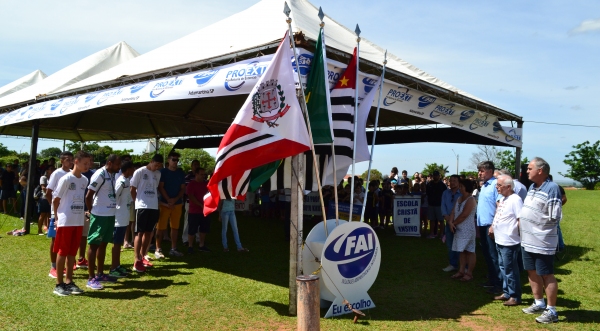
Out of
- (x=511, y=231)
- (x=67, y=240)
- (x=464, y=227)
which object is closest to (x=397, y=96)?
(x=464, y=227)

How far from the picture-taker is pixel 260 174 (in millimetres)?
6191

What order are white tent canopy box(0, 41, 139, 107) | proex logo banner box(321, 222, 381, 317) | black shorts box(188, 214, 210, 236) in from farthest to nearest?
white tent canopy box(0, 41, 139, 107) < black shorts box(188, 214, 210, 236) < proex logo banner box(321, 222, 381, 317)

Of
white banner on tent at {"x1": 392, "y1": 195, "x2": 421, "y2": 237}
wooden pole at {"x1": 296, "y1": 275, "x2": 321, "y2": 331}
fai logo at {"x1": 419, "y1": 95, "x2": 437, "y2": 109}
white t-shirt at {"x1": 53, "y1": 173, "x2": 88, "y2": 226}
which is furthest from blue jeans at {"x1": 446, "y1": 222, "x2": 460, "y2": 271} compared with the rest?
white t-shirt at {"x1": 53, "y1": 173, "x2": 88, "y2": 226}

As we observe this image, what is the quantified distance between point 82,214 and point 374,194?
1001 centimetres

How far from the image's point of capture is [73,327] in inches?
206

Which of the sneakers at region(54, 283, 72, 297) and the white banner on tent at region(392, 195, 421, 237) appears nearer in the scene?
the sneakers at region(54, 283, 72, 297)

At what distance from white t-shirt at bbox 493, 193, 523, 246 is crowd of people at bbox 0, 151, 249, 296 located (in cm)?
542

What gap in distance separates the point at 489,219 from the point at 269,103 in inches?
156

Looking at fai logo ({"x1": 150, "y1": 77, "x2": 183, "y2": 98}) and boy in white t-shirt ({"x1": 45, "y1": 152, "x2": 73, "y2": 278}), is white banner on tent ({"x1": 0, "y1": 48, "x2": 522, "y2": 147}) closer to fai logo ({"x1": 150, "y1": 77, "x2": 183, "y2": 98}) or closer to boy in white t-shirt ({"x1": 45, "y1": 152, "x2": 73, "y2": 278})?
fai logo ({"x1": 150, "y1": 77, "x2": 183, "y2": 98})

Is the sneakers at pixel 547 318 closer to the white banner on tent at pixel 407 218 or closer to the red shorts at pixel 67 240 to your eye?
the red shorts at pixel 67 240

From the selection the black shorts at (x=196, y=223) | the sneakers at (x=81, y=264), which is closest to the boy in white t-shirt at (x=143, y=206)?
the sneakers at (x=81, y=264)

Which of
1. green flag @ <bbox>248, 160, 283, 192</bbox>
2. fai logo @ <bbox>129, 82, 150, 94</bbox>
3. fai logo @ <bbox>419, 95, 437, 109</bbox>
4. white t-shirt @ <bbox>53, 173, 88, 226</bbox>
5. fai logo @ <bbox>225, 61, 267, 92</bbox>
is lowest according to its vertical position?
white t-shirt @ <bbox>53, 173, 88, 226</bbox>

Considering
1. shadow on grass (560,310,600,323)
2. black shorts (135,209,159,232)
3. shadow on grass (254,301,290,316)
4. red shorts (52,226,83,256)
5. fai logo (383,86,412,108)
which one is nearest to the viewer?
shadow on grass (560,310,600,323)

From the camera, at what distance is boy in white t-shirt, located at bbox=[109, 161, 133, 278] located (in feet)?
24.2
